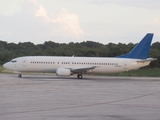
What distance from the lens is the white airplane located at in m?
→ 46.9

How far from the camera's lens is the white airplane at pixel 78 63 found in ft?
154

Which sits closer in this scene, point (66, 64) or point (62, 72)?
point (62, 72)

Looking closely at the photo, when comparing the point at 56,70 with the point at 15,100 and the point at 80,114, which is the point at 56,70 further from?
the point at 80,114

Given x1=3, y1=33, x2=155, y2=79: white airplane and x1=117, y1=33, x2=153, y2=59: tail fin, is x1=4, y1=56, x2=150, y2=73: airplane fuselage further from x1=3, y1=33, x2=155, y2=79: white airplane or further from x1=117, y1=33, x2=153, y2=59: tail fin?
x1=117, y1=33, x2=153, y2=59: tail fin

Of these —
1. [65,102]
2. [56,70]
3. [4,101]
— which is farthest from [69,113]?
[56,70]

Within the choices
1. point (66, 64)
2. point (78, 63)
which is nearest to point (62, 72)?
point (66, 64)

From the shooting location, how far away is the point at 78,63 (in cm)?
4784

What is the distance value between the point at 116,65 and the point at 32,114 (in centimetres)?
3320

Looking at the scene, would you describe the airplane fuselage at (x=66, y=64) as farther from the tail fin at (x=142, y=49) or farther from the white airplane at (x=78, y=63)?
the tail fin at (x=142, y=49)

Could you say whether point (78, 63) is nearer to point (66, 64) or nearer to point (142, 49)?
point (66, 64)

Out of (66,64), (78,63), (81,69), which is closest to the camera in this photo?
(81,69)

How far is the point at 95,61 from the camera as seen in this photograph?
48062 mm

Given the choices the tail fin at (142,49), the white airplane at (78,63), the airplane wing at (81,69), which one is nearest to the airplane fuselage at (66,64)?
the white airplane at (78,63)

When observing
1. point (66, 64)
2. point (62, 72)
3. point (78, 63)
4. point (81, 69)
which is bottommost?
point (62, 72)
